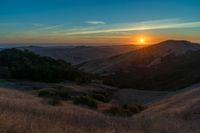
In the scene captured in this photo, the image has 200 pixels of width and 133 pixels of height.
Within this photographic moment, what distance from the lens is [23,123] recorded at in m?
6.67

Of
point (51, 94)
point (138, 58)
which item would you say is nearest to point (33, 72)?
point (51, 94)

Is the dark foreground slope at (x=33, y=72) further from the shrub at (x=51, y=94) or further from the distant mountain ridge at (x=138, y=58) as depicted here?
the distant mountain ridge at (x=138, y=58)

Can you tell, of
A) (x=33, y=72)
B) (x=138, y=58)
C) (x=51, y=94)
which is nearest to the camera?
(x=51, y=94)

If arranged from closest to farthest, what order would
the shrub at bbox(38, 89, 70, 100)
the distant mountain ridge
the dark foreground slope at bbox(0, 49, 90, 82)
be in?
the shrub at bbox(38, 89, 70, 100) < the dark foreground slope at bbox(0, 49, 90, 82) < the distant mountain ridge

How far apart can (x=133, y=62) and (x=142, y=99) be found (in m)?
75.7

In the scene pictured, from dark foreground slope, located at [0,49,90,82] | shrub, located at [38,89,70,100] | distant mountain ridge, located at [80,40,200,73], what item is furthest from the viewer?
distant mountain ridge, located at [80,40,200,73]

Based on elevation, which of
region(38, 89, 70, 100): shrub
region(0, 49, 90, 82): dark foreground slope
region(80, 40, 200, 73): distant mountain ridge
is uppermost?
region(38, 89, 70, 100): shrub

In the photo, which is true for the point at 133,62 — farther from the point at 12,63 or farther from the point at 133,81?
the point at 12,63

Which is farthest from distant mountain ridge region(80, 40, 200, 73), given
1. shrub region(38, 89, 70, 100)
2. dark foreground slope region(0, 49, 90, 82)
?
shrub region(38, 89, 70, 100)

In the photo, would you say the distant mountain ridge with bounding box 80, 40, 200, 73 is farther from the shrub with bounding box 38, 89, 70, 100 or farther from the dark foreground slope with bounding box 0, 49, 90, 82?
the shrub with bounding box 38, 89, 70, 100

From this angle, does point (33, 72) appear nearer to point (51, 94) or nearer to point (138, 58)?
point (51, 94)

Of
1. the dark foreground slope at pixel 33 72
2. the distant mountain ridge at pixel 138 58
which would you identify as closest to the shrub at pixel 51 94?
the dark foreground slope at pixel 33 72

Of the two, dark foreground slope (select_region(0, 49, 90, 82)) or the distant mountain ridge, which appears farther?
the distant mountain ridge

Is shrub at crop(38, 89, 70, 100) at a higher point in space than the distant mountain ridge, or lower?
higher
